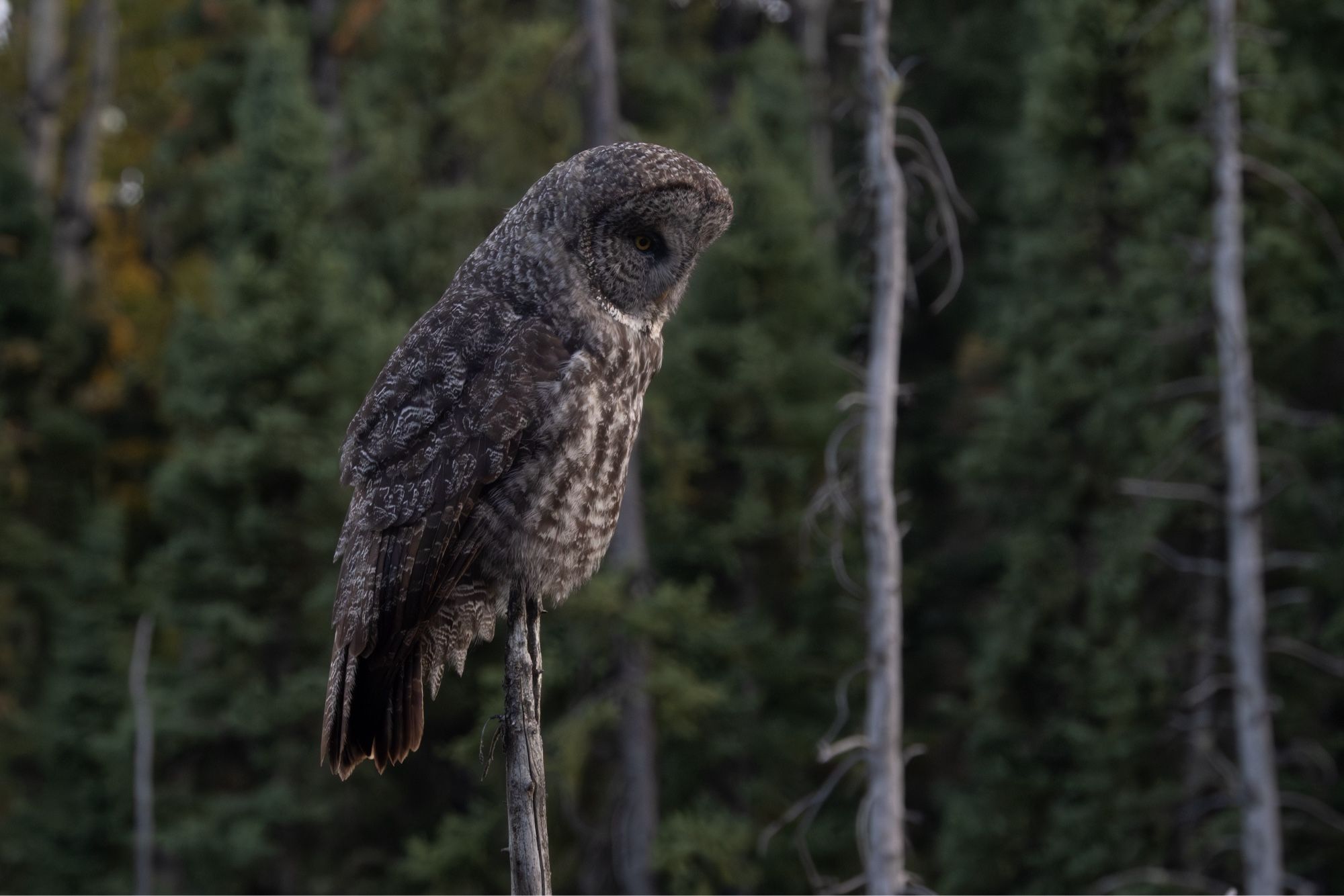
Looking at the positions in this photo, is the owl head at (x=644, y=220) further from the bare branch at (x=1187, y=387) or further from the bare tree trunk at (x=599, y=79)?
the bare tree trunk at (x=599, y=79)

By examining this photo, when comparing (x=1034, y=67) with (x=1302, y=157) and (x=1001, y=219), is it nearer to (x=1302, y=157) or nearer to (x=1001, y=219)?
(x=1302, y=157)

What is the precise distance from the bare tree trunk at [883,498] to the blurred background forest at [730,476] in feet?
1.75

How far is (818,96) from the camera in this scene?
2461 centimetres

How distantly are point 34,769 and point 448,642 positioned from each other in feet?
58.6

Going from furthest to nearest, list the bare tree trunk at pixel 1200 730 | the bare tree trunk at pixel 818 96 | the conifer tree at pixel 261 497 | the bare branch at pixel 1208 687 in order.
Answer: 1. the bare tree trunk at pixel 818 96
2. the conifer tree at pixel 261 497
3. the bare tree trunk at pixel 1200 730
4. the bare branch at pixel 1208 687

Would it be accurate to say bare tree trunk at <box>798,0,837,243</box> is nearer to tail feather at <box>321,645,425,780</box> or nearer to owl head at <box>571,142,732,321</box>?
owl head at <box>571,142,732,321</box>

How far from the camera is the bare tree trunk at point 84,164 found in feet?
73.6

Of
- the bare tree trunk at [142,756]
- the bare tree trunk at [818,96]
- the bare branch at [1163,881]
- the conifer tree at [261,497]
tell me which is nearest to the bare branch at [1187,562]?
the bare branch at [1163,881]

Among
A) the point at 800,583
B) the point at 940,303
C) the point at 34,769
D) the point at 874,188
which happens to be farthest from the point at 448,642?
the point at 34,769

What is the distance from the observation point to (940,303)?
30.0ft

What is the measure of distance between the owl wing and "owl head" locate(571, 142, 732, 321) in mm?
283

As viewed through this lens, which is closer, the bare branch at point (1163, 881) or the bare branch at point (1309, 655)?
the bare branch at point (1309, 655)

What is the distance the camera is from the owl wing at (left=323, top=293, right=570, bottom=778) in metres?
4.64

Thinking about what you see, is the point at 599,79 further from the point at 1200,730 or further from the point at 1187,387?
the point at 1200,730
